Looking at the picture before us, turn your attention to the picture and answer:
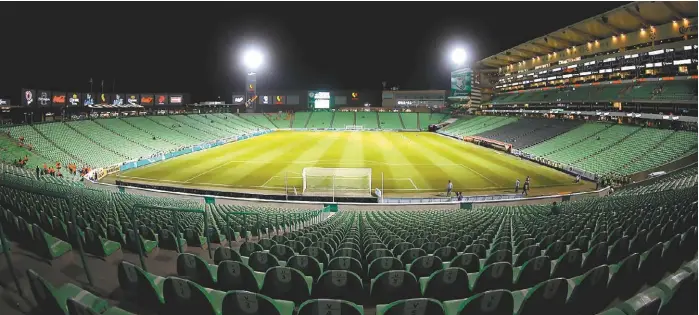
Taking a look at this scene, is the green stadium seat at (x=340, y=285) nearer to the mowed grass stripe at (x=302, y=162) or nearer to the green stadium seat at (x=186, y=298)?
the green stadium seat at (x=186, y=298)

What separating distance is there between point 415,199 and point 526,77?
63259 mm

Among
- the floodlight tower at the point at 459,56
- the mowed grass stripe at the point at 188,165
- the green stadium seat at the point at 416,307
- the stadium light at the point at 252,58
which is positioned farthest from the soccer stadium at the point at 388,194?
the floodlight tower at the point at 459,56

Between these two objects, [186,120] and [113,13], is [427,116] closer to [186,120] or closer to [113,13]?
[186,120]

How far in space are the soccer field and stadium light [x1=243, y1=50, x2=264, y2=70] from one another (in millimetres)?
47729

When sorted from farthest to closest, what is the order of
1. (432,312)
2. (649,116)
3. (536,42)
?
(536,42)
(649,116)
(432,312)

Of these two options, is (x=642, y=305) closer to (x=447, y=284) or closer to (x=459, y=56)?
(x=447, y=284)

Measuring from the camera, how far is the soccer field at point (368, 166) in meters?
30.8

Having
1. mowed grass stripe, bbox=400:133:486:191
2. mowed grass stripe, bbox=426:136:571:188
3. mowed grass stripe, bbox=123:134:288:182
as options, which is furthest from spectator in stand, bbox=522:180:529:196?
mowed grass stripe, bbox=123:134:288:182

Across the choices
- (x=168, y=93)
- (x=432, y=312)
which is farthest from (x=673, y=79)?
(x=168, y=93)

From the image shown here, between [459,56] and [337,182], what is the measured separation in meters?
66.6

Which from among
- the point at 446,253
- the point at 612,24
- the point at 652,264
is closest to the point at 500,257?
the point at 446,253

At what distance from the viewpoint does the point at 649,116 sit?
138ft

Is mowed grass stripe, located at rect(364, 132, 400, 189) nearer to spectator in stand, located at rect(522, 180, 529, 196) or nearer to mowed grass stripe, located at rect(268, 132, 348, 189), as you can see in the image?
mowed grass stripe, located at rect(268, 132, 348, 189)

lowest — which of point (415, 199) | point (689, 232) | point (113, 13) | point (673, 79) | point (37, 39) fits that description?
point (415, 199)
